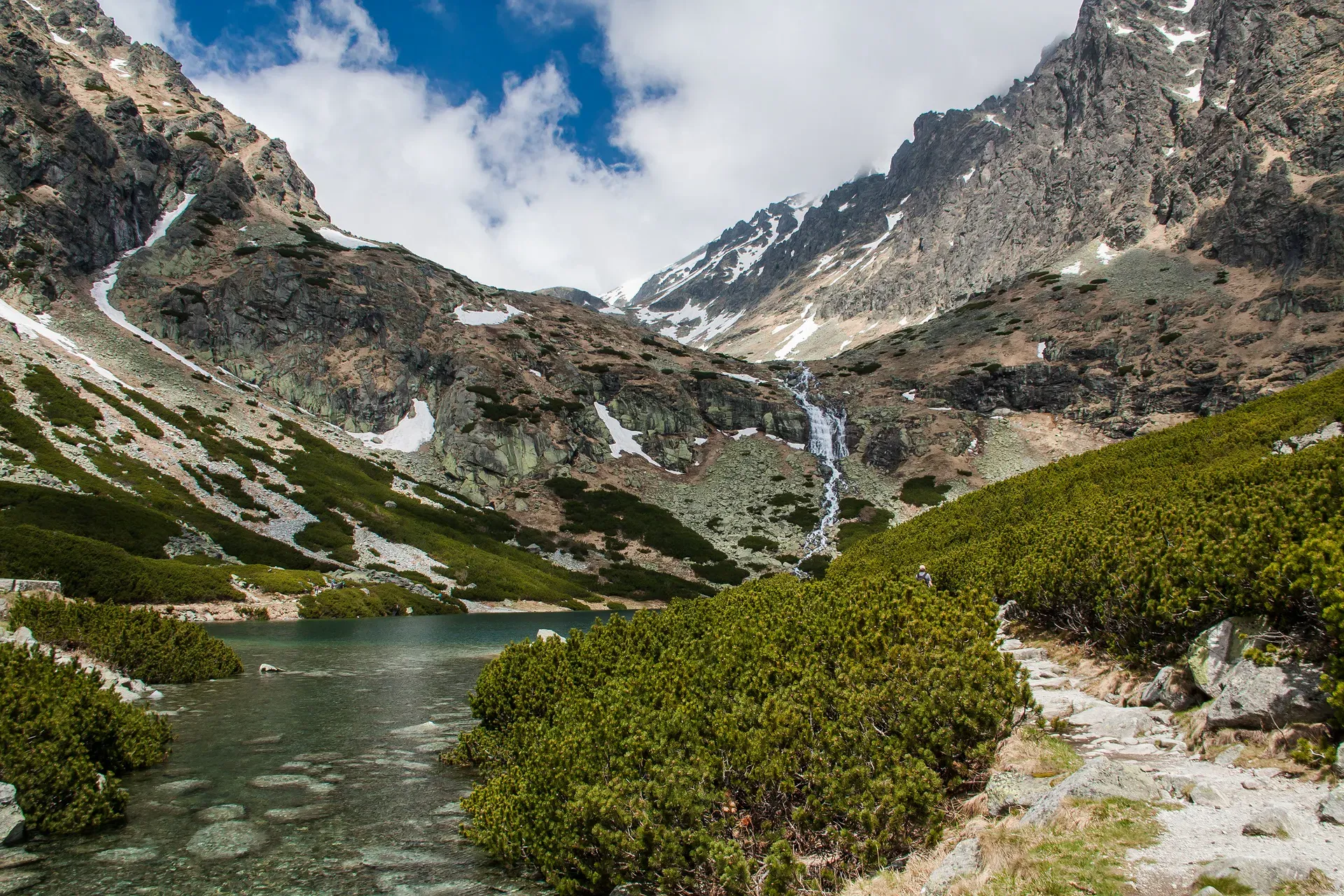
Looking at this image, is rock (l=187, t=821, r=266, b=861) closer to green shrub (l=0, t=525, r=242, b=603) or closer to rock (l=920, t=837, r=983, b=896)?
rock (l=920, t=837, r=983, b=896)

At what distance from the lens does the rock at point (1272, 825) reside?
18.5 ft

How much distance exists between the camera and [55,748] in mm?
11359

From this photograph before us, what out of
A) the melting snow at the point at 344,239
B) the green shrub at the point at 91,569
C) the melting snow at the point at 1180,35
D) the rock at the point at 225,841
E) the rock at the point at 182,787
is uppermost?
the melting snow at the point at 1180,35

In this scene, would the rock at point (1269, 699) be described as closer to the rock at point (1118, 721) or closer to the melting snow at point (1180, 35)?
the rock at point (1118, 721)

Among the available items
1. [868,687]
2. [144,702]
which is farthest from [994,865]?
[144,702]

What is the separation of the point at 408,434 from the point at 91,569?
7901cm

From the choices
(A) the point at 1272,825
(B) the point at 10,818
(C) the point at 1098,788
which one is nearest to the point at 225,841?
(B) the point at 10,818

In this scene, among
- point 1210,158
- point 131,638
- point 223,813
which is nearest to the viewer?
point 223,813

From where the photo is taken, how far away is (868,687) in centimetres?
995

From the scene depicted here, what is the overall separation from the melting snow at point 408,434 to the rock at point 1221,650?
12272cm

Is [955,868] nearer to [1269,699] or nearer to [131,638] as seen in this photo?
[1269,699]

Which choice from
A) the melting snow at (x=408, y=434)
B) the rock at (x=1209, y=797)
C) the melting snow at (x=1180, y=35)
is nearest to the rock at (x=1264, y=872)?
the rock at (x=1209, y=797)

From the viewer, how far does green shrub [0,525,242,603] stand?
44906 millimetres

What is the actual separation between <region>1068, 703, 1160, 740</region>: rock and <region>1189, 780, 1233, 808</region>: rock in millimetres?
2935
